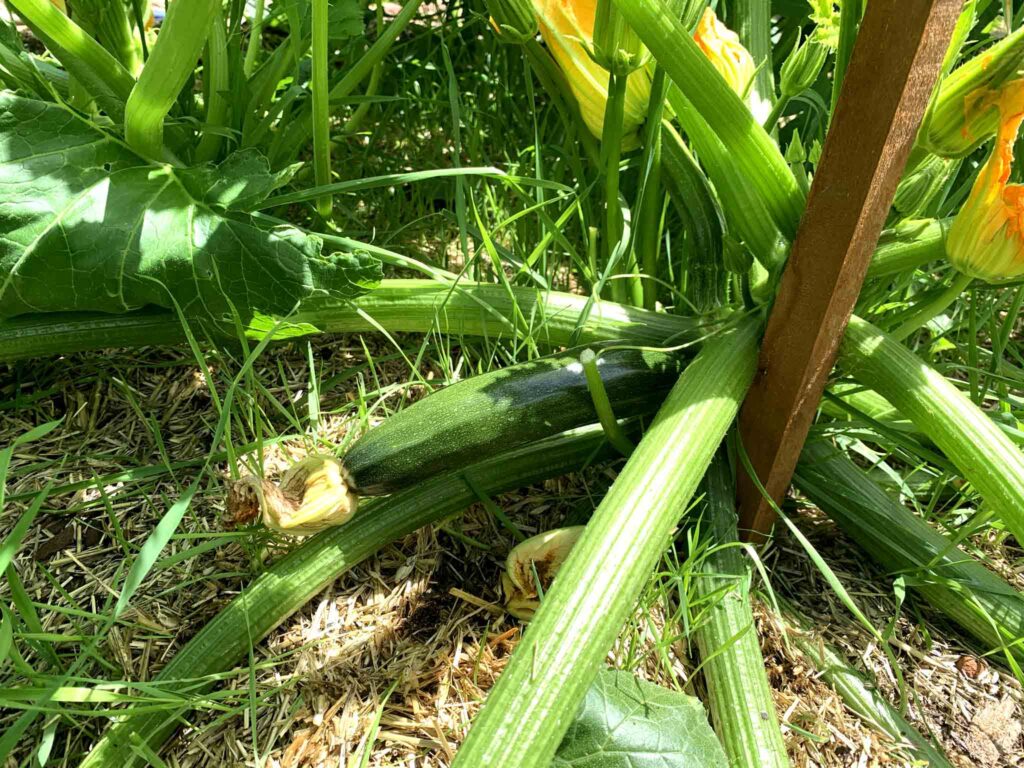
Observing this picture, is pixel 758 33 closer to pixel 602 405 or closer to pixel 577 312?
→ pixel 577 312

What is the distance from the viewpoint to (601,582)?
3.33 ft

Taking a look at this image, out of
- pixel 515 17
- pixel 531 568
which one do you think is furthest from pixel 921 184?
pixel 531 568

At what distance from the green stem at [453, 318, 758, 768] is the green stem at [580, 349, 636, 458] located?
0.10 m

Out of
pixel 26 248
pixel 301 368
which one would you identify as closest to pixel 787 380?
pixel 301 368

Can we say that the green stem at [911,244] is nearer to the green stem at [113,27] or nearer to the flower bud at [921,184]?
the flower bud at [921,184]

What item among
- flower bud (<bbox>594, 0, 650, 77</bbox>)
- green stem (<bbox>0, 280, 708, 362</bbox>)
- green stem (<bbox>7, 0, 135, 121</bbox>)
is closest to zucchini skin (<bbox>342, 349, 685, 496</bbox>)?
green stem (<bbox>0, 280, 708, 362</bbox>)

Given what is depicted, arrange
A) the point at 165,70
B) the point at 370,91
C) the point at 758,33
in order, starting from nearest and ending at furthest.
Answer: the point at 165,70, the point at 758,33, the point at 370,91

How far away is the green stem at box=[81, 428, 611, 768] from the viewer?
3.78ft

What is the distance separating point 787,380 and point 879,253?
9.0 inches

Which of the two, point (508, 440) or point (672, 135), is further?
point (672, 135)

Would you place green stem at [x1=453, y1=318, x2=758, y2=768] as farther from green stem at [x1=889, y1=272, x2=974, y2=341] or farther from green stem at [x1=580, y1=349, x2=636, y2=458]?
green stem at [x1=889, y1=272, x2=974, y2=341]

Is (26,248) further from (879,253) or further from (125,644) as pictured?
(879,253)

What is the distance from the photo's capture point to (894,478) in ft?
4.95

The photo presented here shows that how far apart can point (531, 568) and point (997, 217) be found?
758 mm
